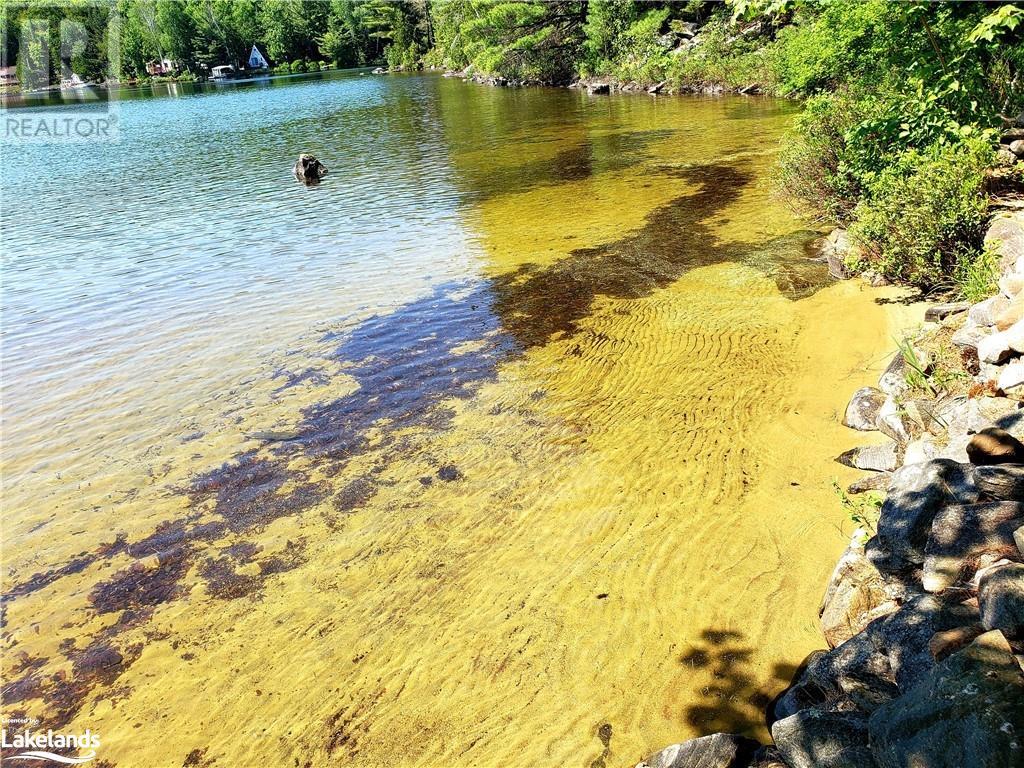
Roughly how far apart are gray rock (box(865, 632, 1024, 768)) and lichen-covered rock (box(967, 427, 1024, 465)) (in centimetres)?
221

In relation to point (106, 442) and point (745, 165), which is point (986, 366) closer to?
point (106, 442)

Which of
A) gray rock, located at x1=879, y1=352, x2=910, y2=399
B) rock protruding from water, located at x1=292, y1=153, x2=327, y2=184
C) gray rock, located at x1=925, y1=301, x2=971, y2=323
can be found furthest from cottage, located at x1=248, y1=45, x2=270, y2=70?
gray rock, located at x1=879, y1=352, x2=910, y2=399

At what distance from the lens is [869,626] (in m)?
4.68

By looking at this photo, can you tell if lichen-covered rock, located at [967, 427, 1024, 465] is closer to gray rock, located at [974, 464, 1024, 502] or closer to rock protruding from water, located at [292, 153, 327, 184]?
gray rock, located at [974, 464, 1024, 502]

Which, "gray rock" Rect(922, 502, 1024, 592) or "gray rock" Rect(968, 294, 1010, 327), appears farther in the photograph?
"gray rock" Rect(968, 294, 1010, 327)

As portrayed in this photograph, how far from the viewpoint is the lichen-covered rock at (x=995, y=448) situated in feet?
17.2

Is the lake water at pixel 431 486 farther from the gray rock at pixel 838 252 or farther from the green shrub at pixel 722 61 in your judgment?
the green shrub at pixel 722 61

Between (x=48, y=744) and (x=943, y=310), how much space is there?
11342 millimetres

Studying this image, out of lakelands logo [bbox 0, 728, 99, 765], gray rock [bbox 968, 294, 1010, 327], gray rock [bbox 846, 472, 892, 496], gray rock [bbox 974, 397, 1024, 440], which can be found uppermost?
gray rock [bbox 968, 294, 1010, 327]

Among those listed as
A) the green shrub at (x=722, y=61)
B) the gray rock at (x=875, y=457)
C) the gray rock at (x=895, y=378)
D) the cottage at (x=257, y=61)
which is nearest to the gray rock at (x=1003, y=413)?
the gray rock at (x=875, y=457)

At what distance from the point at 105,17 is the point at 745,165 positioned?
516 ft

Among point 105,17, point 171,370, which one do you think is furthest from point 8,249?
point 105,17

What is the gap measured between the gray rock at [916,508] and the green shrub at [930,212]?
19.1 ft

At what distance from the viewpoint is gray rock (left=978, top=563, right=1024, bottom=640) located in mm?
3689
